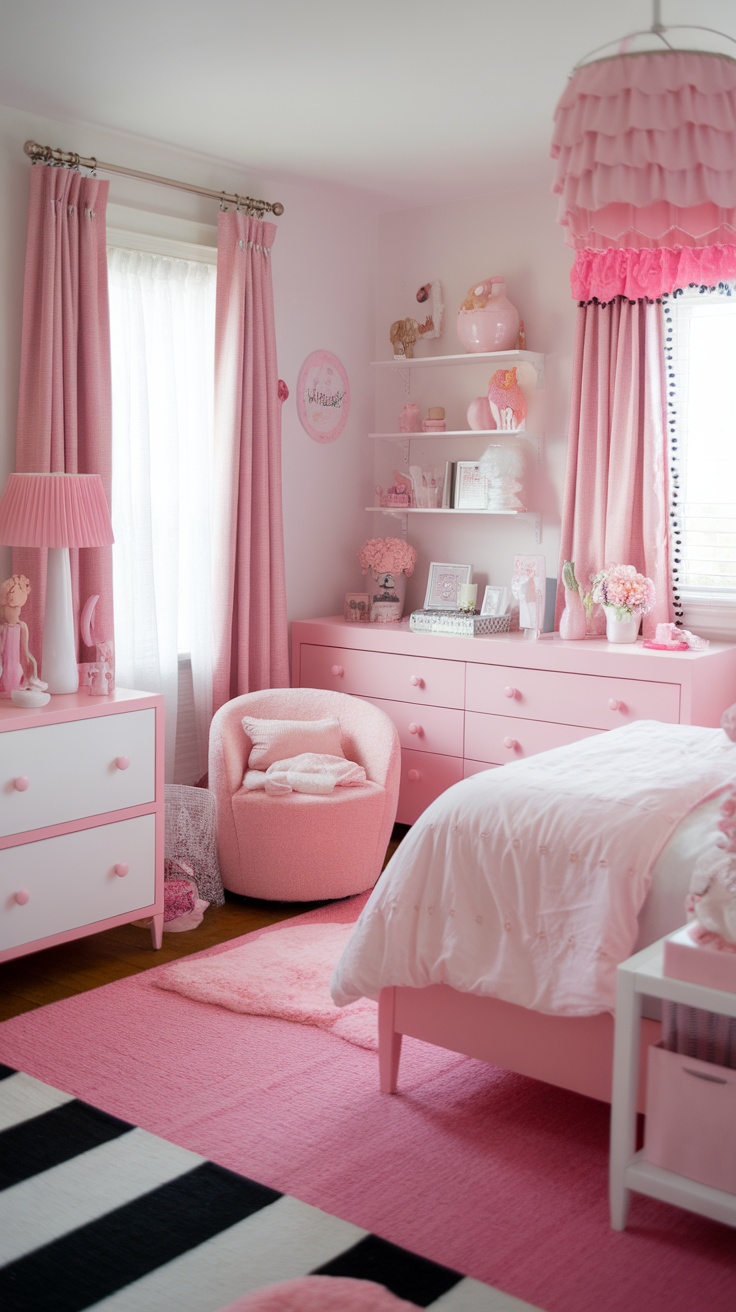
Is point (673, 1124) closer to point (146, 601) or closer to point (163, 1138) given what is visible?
point (163, 1138)

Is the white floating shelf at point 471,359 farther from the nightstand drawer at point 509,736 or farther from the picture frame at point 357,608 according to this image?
the nightstand drawer at point 509,736

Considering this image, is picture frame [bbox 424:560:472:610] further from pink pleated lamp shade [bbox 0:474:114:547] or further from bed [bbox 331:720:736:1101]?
bed [bbox 331:720:736:1101]

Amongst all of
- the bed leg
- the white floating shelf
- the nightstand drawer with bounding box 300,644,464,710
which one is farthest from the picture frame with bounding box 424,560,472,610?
the bed leg

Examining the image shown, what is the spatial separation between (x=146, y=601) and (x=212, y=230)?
1.46m

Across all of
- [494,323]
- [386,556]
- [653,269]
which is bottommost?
[386,556]

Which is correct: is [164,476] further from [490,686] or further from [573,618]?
[573,618]

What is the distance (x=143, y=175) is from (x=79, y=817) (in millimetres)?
2318

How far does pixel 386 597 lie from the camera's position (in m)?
5.05

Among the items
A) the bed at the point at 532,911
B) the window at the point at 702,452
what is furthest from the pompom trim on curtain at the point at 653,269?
the window at the point at 702,452

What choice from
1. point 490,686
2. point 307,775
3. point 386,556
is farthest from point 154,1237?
point 386,556

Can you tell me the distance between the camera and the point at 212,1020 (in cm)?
310

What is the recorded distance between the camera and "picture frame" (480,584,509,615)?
484 centimetres

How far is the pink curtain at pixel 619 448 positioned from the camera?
4406 mm

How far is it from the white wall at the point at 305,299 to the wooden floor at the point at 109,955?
154 cm
